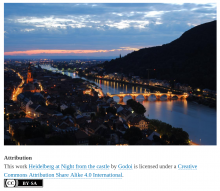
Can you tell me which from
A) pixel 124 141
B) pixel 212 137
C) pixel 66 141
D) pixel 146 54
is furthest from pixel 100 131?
pixel 146 54

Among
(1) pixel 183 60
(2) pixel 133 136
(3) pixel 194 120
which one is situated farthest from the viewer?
(1) pixel 183 60

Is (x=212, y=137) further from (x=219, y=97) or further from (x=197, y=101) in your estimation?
(x=197, y=101)

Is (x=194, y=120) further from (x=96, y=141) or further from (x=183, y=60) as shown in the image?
(x=183, y=60)

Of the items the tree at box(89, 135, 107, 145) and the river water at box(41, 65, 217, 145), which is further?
the river water at box(41, 65, 217, 145)

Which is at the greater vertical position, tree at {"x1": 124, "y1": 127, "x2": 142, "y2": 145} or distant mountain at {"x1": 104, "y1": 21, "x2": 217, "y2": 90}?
distant mountain at {"x1": 104, "y1": 21, "x2": 217, "y2": 90}

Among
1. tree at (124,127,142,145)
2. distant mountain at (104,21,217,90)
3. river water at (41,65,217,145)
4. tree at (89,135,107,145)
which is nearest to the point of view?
tree at (89,135,107,145)

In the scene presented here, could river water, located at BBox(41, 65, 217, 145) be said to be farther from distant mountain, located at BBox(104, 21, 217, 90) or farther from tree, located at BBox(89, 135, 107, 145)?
distant mountain, located at BBox(104, 21, 217, 90)

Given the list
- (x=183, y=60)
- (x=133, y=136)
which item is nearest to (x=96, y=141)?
(x=133, y=136)

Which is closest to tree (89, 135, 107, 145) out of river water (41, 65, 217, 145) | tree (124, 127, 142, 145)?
tree (124, 127, 142, 145)

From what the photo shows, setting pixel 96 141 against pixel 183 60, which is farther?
pixel 183 60
